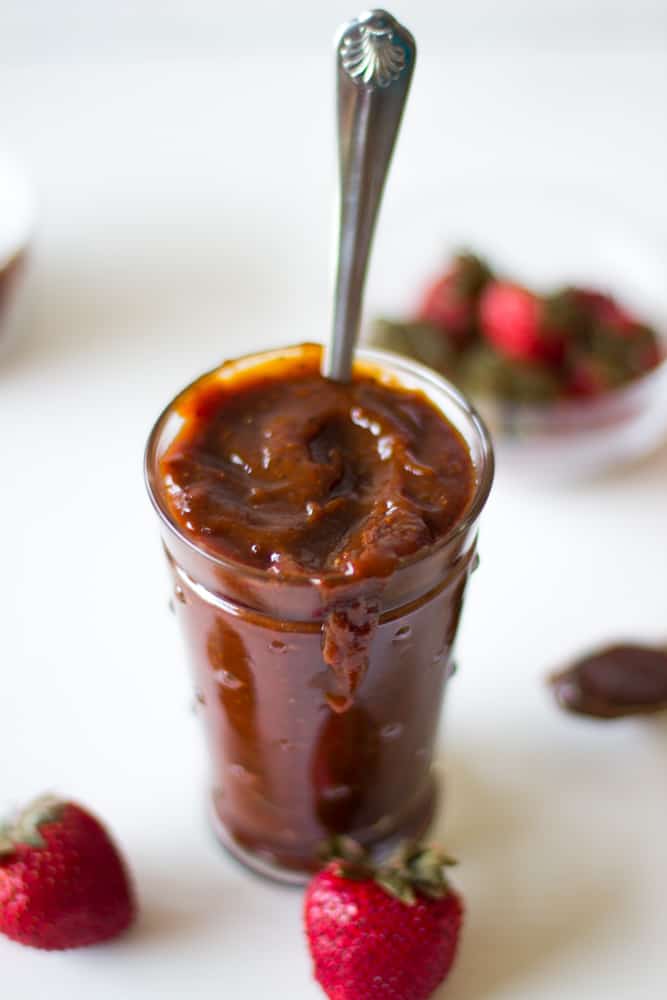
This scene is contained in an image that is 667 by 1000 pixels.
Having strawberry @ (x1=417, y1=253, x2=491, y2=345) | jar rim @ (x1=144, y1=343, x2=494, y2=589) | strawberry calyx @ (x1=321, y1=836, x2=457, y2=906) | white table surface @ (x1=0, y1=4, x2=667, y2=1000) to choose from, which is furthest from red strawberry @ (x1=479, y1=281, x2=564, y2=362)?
strawberry calyx @ (x1=321, y1=836, x2=457, y2=906)

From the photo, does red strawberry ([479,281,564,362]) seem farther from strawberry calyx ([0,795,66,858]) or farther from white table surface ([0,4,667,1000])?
strawberry calyx ([0,795,66,858])

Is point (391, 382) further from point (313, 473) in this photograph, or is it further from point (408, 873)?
point (408, 873)

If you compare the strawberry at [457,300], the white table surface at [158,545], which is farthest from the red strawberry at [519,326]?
the white table surface at [158,545]

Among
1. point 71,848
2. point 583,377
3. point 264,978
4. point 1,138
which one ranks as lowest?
point 264,978

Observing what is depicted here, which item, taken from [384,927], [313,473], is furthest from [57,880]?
[313,473]

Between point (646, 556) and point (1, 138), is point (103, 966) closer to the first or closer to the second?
point (646, 556)

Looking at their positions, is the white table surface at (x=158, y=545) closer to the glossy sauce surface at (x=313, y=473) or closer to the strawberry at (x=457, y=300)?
the strawberry at (x=457, y=300)

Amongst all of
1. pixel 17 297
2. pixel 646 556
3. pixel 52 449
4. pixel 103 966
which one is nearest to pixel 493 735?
pixel 646 556
